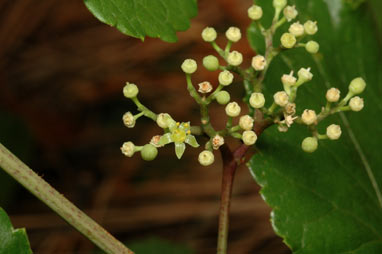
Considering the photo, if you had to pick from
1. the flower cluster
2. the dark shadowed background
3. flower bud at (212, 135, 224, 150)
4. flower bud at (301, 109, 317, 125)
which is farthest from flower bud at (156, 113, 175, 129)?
the dark shadowed background

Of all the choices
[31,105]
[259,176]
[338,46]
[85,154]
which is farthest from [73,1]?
[259,176]

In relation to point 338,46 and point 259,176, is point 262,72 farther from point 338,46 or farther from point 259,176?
point 338,46

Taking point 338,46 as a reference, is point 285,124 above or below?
above

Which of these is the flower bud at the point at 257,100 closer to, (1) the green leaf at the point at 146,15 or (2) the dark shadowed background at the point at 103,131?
(1) the green leaf at the point at 146,15

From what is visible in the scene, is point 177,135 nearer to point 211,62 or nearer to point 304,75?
point 211,62

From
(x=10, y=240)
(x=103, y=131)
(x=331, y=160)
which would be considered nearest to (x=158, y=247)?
(x=103, y=131)

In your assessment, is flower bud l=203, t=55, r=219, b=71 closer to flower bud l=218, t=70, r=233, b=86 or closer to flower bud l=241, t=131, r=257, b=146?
flower bud l=218, t=70, r=233, b=86
